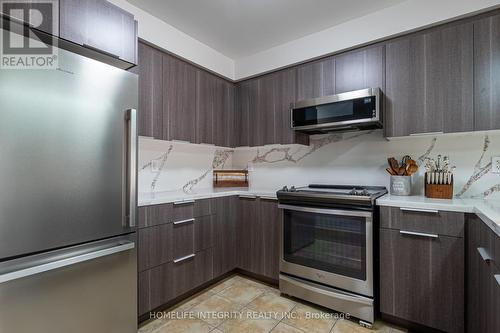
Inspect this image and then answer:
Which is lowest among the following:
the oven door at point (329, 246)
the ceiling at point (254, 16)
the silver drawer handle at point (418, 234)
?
the oven door at point (329, 246)

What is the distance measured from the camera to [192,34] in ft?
8.24

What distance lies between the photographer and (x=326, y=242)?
2.06 m

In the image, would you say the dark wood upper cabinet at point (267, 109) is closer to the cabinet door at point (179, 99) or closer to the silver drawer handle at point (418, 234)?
the cabinet door at point (179, 99)

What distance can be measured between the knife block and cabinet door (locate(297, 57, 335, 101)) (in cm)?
114

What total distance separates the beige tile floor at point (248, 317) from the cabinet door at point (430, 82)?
1569 millimetres

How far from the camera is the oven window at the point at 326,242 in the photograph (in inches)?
74.7

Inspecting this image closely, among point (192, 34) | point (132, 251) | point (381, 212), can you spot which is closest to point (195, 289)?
point (132, 251)

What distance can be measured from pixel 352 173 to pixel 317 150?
0.44m

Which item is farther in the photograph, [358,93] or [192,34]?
[192,34]

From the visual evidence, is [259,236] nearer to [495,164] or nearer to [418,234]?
[418,234]

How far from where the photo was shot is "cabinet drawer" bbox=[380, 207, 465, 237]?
158cm

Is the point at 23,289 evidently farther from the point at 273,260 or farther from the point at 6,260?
the point at 273,260

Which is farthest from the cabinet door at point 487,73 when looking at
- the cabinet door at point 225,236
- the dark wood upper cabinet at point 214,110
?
the dark wood upper cabinet at point 214,110

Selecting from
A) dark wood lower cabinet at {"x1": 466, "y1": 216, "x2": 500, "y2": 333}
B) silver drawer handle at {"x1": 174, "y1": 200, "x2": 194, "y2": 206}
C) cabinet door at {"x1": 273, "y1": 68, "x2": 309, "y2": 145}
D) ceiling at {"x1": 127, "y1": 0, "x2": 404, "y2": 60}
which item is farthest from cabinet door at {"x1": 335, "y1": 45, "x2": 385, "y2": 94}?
silver drawer handle at {"x1": 174, "y1": 200, "x2": 194, "y2": 206}
